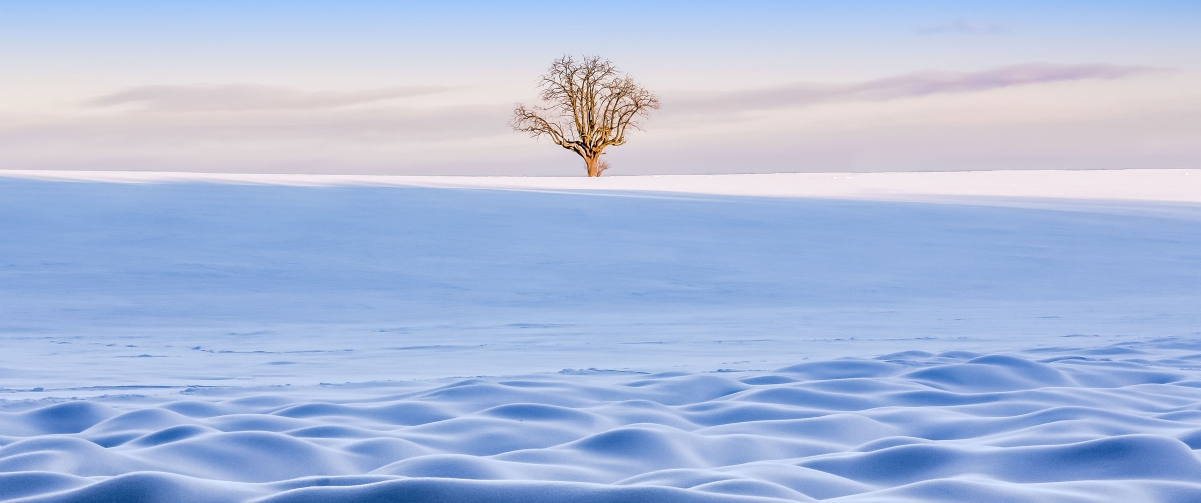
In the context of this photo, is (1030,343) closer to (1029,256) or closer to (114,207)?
(1029,256)

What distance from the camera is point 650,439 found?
2.42 metres

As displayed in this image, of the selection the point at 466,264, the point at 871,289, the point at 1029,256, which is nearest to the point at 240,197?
the point at 466,264

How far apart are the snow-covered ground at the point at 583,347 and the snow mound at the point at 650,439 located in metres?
0.01

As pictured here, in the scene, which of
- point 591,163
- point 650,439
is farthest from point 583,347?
point 591,163

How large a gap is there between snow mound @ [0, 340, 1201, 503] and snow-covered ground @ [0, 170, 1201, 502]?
0.01m

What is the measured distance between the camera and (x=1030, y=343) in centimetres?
477

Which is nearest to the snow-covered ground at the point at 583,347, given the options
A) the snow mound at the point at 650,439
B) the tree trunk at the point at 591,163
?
the snow mound at the point at 650,439

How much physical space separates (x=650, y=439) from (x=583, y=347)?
7.71ft

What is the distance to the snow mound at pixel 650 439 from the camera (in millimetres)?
1832

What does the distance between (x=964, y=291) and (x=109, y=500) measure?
643 cm

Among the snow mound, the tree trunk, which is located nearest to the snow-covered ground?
the snow mound

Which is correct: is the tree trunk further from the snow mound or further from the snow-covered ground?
the snow mound

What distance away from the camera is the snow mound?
183cm

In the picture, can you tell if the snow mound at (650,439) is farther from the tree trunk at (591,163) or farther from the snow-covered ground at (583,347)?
the tree trunk at (591,163)
